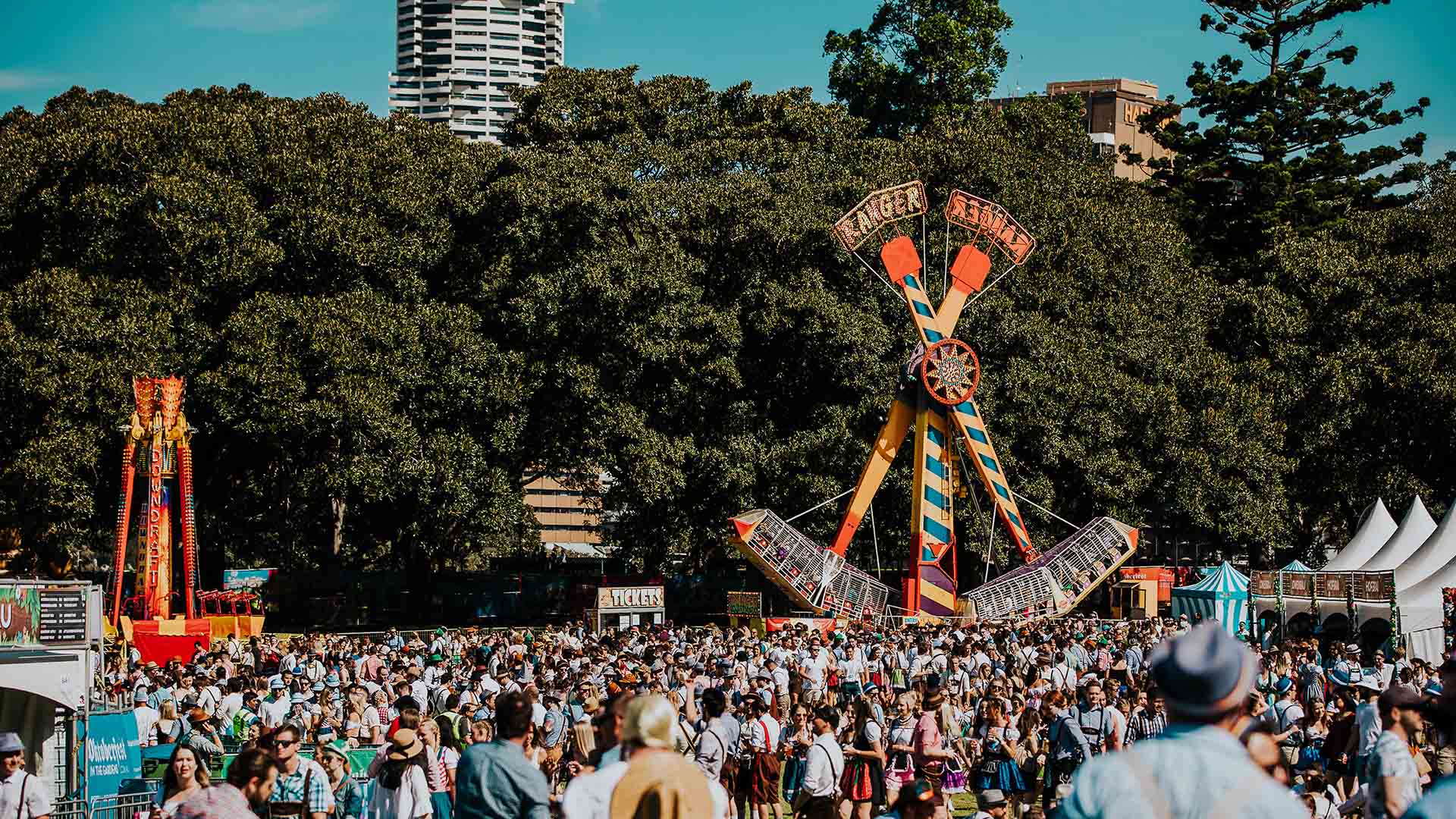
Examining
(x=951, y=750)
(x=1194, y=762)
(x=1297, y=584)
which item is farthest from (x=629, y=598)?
(x=1194, y=762)

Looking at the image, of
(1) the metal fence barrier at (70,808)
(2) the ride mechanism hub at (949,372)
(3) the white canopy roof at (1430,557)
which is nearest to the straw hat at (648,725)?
(1) the metal fence barrier at (70,808)

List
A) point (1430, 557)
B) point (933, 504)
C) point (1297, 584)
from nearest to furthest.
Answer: point (1430, 557), point (1297, 584), point (933, 504)

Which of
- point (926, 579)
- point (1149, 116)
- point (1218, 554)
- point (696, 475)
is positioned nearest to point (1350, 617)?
point (926, 579)

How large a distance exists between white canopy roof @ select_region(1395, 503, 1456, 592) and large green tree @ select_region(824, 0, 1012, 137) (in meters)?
31.5

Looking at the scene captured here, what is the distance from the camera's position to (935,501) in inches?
1363

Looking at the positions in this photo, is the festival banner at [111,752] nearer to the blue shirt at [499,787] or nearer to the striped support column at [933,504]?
the blue shirt at [499,787]

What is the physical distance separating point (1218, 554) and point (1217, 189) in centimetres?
1116

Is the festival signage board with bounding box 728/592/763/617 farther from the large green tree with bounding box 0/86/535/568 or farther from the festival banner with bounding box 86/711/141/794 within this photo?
the festival banner with bounding box 86/711/141/794

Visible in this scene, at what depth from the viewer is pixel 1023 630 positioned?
85.1 feet

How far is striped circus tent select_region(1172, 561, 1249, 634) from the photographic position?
30.4m

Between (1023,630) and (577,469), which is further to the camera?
(577,469)

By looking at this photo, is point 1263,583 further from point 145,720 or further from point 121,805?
point 121,805

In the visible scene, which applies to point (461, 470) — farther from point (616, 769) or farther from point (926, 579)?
point (616, 769)

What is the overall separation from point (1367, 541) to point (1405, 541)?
2.29 meters
